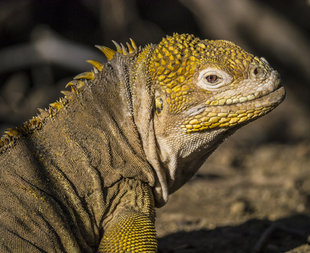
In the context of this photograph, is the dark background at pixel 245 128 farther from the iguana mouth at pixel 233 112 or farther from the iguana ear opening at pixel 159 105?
the iguana ear opening at pixel 159 105

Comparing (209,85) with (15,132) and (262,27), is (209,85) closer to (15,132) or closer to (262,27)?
(15,132)

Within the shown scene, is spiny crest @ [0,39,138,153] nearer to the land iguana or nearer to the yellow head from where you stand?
the land iguana

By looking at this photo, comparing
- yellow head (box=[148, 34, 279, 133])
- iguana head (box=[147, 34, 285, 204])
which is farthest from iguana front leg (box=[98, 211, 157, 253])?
yellow head (box=[148, 34, 279, 133])

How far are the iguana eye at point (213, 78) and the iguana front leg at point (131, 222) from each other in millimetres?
1045

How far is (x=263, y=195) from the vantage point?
7625mm

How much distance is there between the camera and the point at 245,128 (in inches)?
490

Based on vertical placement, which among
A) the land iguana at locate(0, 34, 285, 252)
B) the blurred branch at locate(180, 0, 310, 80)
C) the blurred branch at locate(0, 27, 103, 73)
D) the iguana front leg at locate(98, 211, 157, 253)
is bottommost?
the iguana front leg at locate(98, 211, 157, 253)

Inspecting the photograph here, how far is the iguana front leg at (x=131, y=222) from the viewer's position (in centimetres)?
394

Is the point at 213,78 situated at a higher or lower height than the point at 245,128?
lower

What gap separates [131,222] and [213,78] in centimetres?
143

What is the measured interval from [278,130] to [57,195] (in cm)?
869

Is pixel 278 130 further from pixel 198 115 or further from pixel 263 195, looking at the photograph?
pixel 198 115

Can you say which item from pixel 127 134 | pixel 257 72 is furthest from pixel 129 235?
pixel 257 72

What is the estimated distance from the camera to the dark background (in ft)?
21.6
